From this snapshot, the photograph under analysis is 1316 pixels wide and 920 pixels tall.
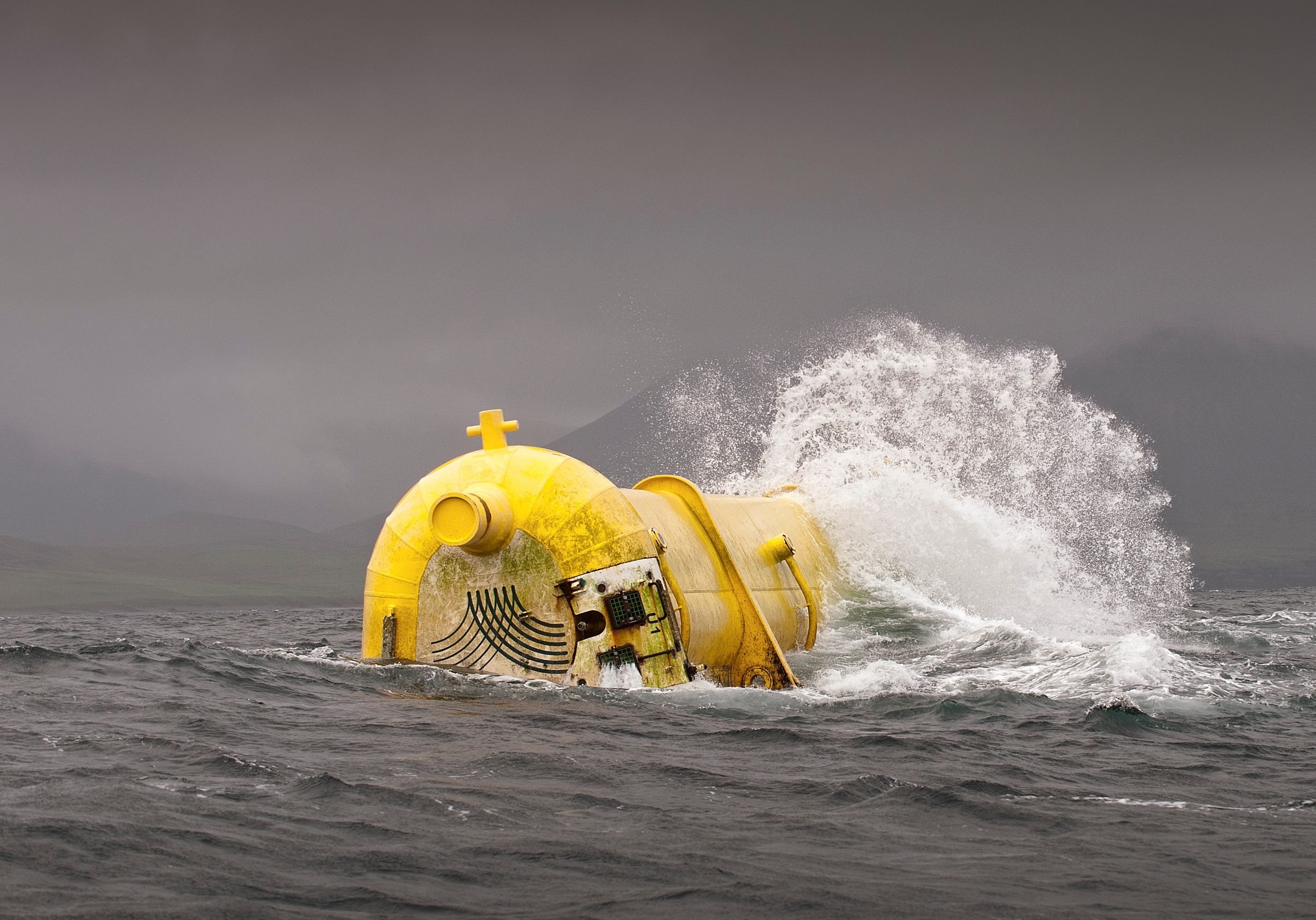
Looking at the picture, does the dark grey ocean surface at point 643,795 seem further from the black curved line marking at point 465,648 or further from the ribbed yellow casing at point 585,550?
the ribbed yellow casing at point 585,550

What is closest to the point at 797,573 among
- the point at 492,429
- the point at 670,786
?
the point at 492,429

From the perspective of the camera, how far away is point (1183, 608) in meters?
35.7

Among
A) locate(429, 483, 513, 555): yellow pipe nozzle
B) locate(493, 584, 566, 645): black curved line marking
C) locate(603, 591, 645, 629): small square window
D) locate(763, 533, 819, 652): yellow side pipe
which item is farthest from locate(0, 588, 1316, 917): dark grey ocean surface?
locate(763, 533, 819, 652): yellow side pipe

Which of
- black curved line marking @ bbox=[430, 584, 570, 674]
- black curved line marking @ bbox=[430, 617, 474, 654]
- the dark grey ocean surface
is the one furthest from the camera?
black curved line marking @ bbox=[430, 617, 474, 654]

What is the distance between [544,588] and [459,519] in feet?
3.70

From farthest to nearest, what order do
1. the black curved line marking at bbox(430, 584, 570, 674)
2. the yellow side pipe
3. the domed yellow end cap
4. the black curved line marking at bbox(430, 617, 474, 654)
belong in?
1. the yellow side pipe
2. the black curved line marking at bbox(430, 617, 474, 654)
3. the black curved line marking at bbox(430, 584, 570, 674)
4. the domed yellow end cap

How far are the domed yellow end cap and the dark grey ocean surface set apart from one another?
144 cm

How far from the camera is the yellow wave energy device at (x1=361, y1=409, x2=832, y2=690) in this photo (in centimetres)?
1203

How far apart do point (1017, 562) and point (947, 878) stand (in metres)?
17.9

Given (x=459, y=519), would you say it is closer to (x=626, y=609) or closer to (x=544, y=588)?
(x=544, y=588)

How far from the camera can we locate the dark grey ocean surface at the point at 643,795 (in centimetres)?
537

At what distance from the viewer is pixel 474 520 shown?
39.2 ft

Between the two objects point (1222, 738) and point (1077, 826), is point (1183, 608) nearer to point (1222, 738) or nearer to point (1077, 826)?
point (1222, 738)

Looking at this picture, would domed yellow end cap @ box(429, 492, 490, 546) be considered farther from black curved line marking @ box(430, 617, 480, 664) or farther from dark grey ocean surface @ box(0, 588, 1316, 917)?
dark grey ocean surface @ box(0, 588, 1316, 917)
